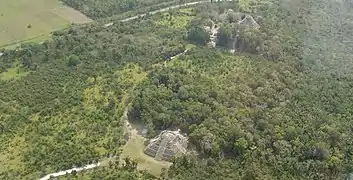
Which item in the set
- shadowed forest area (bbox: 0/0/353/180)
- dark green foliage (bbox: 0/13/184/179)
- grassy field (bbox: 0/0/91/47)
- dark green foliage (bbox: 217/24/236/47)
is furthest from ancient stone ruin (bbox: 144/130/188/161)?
grassy field (bbox: 0/0/91/47)

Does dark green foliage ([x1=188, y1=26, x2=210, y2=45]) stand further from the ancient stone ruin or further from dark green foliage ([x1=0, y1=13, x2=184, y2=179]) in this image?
the ancient stone ruin

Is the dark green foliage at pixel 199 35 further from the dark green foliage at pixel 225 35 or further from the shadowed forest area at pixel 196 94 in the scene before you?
the dark green foliage at pixel 225 35

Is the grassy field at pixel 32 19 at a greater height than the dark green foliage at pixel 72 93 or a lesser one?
greater

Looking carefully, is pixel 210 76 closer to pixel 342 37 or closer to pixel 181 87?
pixel 181 87

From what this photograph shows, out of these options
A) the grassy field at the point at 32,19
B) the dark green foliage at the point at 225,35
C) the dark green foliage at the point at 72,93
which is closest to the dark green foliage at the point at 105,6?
the grassy field at the point at 32,19

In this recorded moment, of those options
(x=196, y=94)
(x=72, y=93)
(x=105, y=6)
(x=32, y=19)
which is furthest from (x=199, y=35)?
(x=32, y=19)

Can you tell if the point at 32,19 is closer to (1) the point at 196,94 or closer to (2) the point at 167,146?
(1) the point at 196,94

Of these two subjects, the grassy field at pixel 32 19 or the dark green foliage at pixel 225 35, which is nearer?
the dark green foliage at pixel 225 35

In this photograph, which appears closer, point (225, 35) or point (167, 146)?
point (167, 146)
